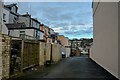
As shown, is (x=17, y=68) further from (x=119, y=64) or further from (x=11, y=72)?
(x=119, y=64)

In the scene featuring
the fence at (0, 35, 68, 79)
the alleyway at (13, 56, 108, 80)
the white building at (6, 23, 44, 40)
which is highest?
the white building at (6, 23, 44, 40)

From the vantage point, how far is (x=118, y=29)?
941cm

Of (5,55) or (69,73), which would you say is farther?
(69,73)

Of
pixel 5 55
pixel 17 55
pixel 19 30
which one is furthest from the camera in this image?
pixel 19 30

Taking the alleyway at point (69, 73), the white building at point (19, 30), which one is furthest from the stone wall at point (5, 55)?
the white building at point (19, 30)

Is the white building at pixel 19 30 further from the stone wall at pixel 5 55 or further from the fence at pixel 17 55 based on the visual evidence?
the stone wall at pixel 5 55

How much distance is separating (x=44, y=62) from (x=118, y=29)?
991cm

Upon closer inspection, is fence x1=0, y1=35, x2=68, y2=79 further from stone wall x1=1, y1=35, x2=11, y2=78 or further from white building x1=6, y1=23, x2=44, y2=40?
white building x1=6, y1=23, x2=44, y2=40

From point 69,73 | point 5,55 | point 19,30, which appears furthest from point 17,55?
point 19,30

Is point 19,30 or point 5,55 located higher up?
point 19,30

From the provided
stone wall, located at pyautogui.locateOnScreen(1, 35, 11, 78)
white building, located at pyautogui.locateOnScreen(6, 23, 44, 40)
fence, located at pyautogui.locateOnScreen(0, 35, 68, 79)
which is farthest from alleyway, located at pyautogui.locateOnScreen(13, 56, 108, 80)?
white building, located at pyautogui.locateOnScreen(6, 23, 44, 40)

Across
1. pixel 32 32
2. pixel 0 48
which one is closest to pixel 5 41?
pixel 0 48

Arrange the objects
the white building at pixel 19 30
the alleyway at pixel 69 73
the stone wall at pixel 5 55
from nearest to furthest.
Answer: the stone wall at pixel 5 55 < the alleyway at pixel 69 73 < the white building at pixel 19 30

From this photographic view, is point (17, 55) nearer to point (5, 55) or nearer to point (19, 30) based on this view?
point (5, 55)
